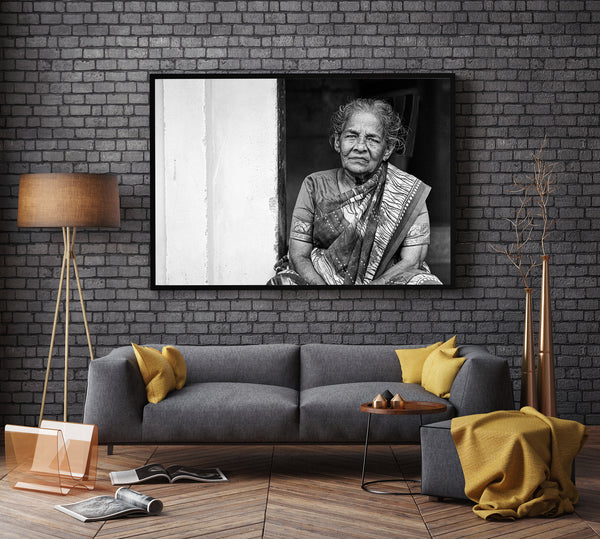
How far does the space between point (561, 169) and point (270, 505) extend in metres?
3.22

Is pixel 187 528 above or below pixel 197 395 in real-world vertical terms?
below

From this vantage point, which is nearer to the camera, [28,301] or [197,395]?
[197,395]

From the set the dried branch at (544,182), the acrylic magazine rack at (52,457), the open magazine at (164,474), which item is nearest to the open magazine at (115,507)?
the acrylic magazine rack at (52,457)

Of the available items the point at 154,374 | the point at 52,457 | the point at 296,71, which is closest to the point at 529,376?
the point at 154,374

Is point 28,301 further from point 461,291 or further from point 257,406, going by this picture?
point 461,291

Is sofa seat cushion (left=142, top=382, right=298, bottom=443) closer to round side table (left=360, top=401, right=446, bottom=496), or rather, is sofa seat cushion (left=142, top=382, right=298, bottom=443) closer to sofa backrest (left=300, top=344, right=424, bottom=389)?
round side table (left=360, top=401, right=446, bottom=496)

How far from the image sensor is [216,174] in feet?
18.1

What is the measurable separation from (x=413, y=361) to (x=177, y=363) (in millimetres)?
1448

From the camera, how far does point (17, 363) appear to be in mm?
5570

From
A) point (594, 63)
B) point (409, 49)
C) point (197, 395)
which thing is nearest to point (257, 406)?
point (197, 395)

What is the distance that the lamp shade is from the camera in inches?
195

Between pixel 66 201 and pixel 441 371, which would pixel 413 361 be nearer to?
pixel 441 371

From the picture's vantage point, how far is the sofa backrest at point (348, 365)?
5.00 metres


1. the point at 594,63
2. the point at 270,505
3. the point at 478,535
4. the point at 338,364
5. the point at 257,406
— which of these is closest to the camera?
the point at 478,535
